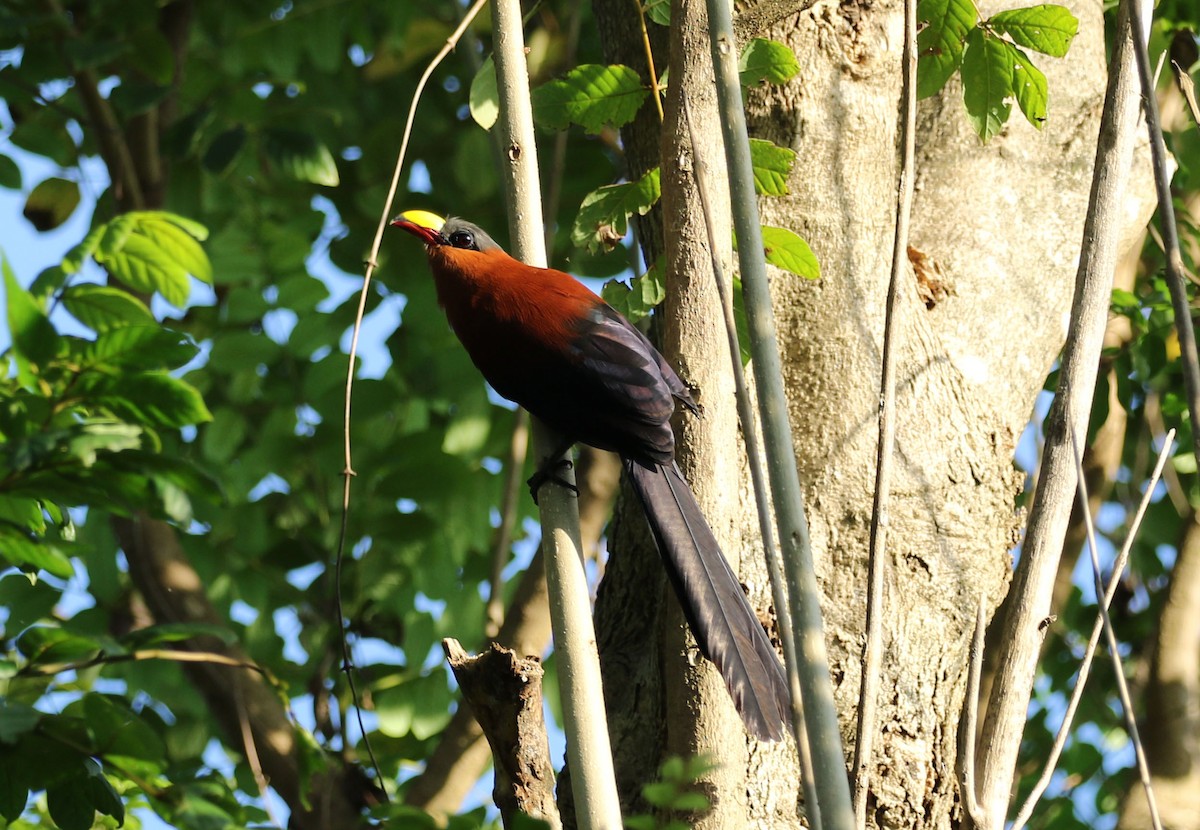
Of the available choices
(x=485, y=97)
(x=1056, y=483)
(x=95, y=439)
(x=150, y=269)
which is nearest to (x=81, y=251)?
(x=150, y=269)

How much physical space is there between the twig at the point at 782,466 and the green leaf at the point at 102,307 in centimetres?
179

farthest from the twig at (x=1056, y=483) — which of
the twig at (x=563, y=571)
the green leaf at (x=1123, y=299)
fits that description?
the green leaf at (x=1123, y=299)

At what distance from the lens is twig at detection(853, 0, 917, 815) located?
5.09 ft

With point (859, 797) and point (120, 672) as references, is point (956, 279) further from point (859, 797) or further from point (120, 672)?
point (120, 672)

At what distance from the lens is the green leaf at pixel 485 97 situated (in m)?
2.25

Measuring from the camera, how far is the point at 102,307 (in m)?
2.83

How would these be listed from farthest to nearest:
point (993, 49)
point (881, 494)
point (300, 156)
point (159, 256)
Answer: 1. point (300, 156)
2. point (159, 256)
3. point (993, 49)
4. point (881, 494)

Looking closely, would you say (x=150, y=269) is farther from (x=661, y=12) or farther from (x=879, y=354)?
(x=879, y=354)

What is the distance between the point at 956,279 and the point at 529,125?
1029mm

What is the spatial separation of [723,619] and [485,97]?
108 centimetres

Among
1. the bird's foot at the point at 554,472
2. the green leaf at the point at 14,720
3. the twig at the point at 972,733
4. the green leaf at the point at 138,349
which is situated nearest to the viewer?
the twig at the point at 972,733

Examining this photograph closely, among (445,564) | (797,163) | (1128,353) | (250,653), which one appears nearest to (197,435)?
(250,653)

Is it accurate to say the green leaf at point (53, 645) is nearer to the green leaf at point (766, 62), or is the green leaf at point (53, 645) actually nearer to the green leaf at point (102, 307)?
the green leaf at point (102, 307)

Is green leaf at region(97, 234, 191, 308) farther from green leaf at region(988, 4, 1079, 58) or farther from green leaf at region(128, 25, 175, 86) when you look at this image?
green leaf at region(988, 4, 1079, 58)
